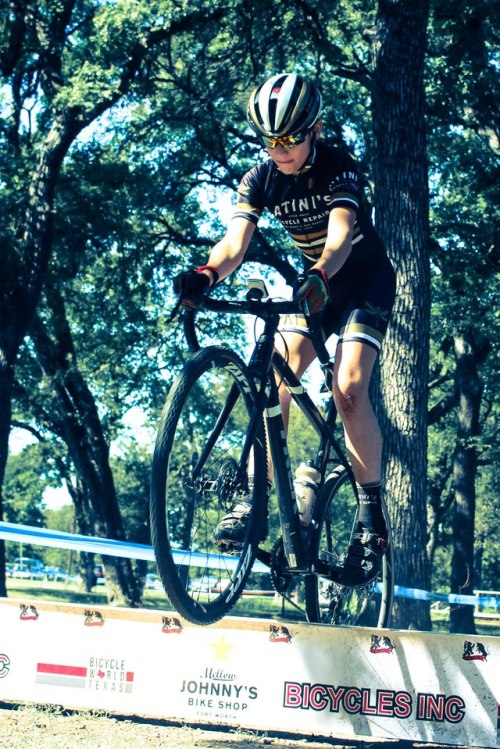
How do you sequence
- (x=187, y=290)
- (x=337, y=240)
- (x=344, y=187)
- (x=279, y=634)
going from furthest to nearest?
(x=279, y=634)
(x=344, y=187)
(x=337, y=240)
(x=187, y=290)

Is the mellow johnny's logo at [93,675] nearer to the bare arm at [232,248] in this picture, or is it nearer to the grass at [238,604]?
the bare arm at [232,248]

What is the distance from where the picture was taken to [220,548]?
4.45 metres

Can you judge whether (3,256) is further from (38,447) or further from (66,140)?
(38,447)

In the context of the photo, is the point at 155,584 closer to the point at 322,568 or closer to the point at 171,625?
the point at 171,625

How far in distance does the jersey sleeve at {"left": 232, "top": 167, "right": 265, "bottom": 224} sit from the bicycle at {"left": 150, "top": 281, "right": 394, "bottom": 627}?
64 centimetres

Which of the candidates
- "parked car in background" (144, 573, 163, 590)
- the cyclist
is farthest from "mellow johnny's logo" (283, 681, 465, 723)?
"parked car in background" (144, 573, 163, 590)

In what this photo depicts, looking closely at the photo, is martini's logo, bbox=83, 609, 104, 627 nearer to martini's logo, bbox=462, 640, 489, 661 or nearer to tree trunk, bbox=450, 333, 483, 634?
martini's logo, bbox=462, 640, 489, 661

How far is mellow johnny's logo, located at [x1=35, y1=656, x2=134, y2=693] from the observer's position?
219 inches

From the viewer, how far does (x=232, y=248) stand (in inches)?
188

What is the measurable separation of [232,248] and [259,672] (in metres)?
2.42

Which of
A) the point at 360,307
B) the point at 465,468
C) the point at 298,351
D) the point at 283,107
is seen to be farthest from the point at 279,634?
the point at 465,468

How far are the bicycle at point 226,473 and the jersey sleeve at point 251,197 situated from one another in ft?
2.10

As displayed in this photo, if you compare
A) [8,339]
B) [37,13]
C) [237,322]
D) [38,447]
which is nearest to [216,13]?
[37,13]

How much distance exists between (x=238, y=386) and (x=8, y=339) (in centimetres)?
1129
